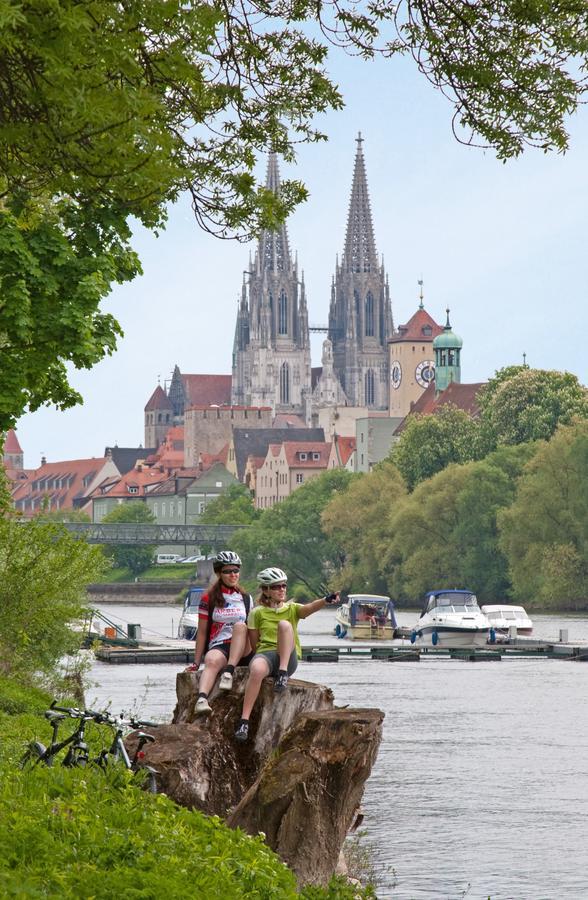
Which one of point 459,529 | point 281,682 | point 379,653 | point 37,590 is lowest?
point 281,682

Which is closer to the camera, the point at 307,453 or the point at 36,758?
the point at 36,758

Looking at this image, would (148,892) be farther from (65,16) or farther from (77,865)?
(65,16)

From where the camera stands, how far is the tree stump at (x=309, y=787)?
40.3 ft

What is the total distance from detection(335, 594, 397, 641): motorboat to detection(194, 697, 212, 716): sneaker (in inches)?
2231

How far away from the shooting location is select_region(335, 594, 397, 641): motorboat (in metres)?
69.9

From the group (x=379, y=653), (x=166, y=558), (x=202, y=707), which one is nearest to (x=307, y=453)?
(x=166, y=558)

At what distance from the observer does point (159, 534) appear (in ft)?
539

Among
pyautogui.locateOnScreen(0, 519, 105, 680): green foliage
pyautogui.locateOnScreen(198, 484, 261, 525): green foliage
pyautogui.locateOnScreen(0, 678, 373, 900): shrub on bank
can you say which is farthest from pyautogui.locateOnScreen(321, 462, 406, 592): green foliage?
pyautogui.locateOnScreen(0, 678, 373, 900): shrub on bank

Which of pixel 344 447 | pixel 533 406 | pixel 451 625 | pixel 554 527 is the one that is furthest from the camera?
pixel 344 447

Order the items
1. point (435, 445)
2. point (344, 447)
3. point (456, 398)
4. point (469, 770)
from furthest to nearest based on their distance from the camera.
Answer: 1. point (344, 447)
2. point (456, 398)
3. point (435, 445)
4. point (469, 770)

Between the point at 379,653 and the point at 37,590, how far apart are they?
3258 centimetres

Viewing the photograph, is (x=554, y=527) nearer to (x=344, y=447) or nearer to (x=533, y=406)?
(x=533, y=406)

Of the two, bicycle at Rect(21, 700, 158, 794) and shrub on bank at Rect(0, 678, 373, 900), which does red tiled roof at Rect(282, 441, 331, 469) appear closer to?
bicycle at Rect(21, 700, 158, 794)

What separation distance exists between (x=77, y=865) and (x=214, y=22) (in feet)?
16.9
